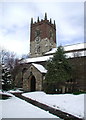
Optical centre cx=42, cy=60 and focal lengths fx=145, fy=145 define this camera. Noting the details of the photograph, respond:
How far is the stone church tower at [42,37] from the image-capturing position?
4984cm

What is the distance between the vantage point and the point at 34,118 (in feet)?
26.4

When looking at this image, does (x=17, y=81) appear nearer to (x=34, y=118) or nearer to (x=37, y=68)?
(x=37, y=68)

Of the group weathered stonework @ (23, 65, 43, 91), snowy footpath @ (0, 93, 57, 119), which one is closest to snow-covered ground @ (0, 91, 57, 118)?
snowy footpath @ (0, 93, 57, 119)

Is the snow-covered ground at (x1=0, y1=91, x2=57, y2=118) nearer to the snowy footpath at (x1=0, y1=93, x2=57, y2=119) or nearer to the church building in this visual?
the snowy footpath at (x1=0, y1=93, x2=57, y2=119)

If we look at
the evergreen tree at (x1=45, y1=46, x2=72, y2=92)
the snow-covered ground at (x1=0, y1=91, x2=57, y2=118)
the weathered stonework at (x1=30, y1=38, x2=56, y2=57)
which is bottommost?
the snow-covered ground at (x1=0, y1=91, x2=57, y2=118)

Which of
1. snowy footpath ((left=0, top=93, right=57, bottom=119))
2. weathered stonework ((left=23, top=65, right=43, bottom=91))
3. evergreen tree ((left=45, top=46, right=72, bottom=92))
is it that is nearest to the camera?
snowy footpath ((left=0, top=93, right=57, bottom=119))

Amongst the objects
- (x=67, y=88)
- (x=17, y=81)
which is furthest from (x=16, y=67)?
(x=67, y=88)

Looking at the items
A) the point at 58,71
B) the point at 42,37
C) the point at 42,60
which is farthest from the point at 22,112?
the point at 42,37

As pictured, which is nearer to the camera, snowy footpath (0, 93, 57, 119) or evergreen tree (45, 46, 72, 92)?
snowy footpath (0, 93, 57, 119)

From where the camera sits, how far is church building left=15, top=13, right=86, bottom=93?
27234 mm

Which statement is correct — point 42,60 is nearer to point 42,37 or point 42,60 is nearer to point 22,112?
point 42,37

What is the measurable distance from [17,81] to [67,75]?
744 inches

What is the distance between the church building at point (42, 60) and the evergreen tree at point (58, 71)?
83.1 inches

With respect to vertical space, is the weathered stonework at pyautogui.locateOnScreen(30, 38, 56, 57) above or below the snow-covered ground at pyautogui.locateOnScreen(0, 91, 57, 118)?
above
